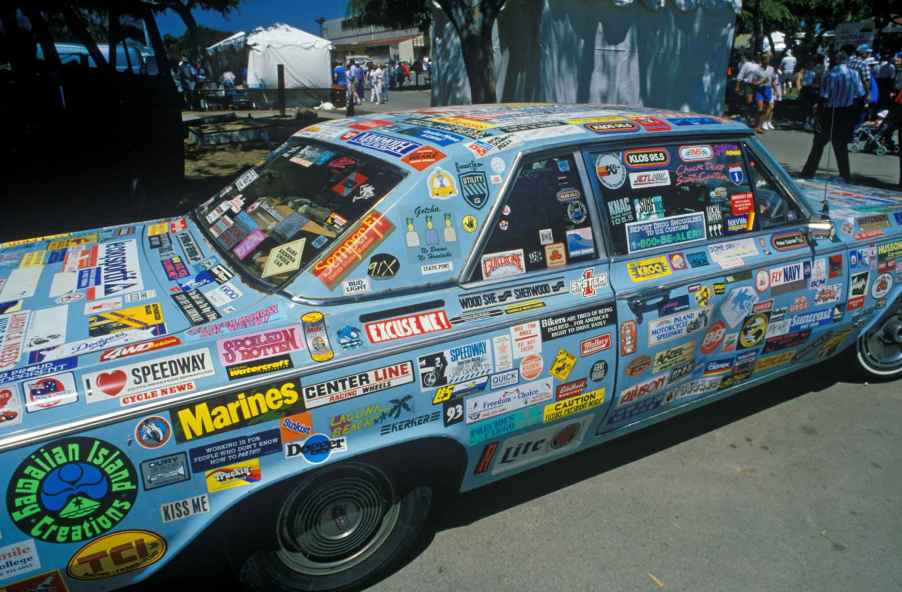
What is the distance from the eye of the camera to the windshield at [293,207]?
230cm

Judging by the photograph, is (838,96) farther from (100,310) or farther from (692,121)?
(100,310)

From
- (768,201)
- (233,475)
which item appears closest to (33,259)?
(233,475)

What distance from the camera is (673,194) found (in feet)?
9.36

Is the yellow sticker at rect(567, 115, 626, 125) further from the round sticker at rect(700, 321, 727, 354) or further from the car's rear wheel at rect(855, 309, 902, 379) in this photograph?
the car's rear wheel at rect(855, 309, 902, 379)

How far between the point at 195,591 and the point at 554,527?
4.68ft

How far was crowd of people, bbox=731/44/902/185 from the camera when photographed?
28.6ft

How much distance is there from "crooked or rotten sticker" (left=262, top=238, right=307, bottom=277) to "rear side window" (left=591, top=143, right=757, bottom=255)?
1223 mm

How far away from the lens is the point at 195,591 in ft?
7.72

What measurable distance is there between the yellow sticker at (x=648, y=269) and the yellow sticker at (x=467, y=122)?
81cm

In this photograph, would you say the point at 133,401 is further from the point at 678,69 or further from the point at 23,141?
the point at 678,69

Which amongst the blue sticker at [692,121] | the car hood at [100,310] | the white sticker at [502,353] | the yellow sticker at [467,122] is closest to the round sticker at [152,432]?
the car hood at [100,310]

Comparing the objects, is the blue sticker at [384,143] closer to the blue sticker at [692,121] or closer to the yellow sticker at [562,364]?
the yellow sticker at [562,364]

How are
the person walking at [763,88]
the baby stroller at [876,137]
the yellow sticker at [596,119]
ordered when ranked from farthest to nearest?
the person walking at [763,88] → the baby stroller at [876,137] → the yellow sticker at [596,119]

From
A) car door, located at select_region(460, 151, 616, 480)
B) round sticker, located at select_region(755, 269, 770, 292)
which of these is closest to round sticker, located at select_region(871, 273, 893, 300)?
round sticker, located at select_region(755, 269, 770, 292)
